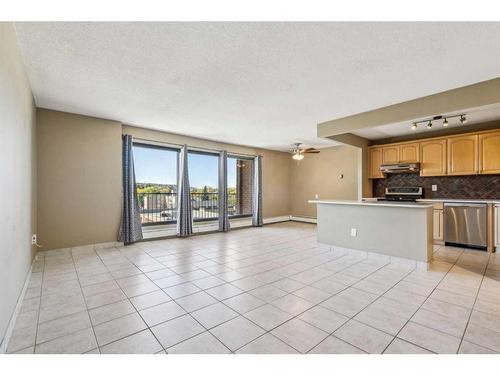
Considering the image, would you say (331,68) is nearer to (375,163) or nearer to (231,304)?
(231,304)

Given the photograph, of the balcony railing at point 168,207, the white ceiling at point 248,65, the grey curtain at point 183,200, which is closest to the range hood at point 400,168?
the white ceiling at point 248,65

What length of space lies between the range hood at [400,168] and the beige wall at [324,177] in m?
0.98

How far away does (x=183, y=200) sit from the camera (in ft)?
18.4

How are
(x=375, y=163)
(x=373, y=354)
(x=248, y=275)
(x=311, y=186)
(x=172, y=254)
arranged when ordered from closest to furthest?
(x=373, y=354)
(x=248, y=275)
(x=172, y=254)
(x=375, y=163)
(x=311, y=186)

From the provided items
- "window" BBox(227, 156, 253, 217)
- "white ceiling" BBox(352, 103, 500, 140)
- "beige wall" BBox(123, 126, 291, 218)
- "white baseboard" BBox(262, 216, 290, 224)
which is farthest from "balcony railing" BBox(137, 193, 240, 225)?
"white ceiling" BBox(352, 103, 500, 140)

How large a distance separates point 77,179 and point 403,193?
693 cm

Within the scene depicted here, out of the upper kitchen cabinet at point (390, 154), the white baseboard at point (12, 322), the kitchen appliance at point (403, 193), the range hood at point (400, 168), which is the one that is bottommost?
the white baseboard at point (12, 322)

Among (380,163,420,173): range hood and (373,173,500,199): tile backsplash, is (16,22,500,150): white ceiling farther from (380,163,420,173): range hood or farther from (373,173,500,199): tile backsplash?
(373,173,500,199): tile backsplash

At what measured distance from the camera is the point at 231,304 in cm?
238

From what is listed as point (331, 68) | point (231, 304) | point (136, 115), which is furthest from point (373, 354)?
point (136, 115)

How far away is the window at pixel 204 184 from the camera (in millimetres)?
6211

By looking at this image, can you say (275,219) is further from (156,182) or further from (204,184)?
(156,182)

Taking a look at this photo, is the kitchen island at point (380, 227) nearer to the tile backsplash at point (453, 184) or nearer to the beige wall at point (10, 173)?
the tile backsplash at point (453, 184)

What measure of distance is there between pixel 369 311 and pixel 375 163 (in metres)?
4.66
